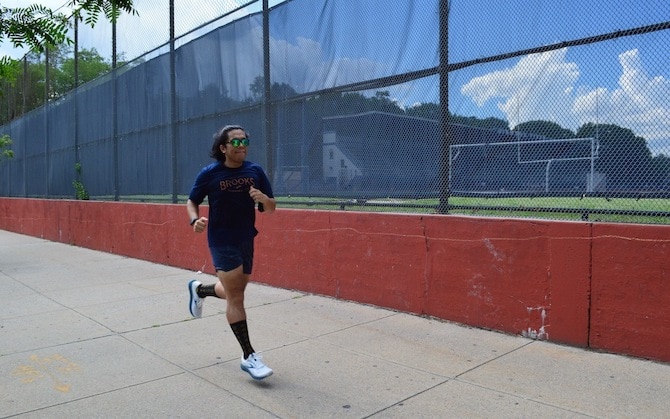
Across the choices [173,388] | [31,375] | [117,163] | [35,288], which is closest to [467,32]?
[173,388]

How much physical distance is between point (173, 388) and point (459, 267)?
282 centimetres

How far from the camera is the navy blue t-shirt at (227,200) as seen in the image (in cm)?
408

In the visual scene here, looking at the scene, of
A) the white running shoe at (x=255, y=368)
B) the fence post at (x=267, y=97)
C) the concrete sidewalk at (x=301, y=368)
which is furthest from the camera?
the fence post at (x=267, y=97)

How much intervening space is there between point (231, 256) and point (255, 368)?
819 mm

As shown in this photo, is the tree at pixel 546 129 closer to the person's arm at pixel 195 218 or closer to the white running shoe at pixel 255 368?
the person's arm at pixel 195 218

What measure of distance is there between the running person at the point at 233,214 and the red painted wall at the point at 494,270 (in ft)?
6.88

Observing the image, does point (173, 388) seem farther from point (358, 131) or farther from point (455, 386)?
point (358, 131)

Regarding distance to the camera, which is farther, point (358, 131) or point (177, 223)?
point (177, 223)

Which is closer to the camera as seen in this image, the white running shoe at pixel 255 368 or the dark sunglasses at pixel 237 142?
the white running shoe at pixel 255 368

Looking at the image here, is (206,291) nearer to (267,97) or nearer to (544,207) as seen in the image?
(544,207)

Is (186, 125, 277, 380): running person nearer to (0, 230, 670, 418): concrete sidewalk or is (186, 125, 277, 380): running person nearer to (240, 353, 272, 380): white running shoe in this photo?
(240, 353, 272, 380): white running shoe

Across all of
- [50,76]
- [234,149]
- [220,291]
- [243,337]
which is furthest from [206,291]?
[50,76]

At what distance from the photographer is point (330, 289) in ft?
21.8

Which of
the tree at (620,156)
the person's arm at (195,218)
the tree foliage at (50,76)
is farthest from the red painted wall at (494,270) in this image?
the tree foliage at (50,76)
